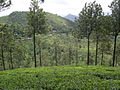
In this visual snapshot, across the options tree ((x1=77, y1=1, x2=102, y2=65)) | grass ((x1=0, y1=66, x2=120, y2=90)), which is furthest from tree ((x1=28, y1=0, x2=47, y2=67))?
grass ((x1=0, y1=66, x2=120, y2=90))

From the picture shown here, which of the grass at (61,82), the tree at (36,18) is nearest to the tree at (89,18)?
the tree at (36,18)

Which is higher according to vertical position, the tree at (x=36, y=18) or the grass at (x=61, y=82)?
the tree at (x=36, y=18)

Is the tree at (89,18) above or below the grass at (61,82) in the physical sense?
above

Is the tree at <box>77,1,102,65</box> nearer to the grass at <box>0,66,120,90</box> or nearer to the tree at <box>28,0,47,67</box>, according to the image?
the tree at <box>28,0,47,67</box>

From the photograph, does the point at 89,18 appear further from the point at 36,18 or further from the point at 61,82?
the point at 61,82

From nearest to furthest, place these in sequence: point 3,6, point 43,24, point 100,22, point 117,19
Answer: point 3,6 → point 117,19 → point 43,24 → point 100,22

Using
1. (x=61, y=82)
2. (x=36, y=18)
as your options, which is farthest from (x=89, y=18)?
(x=61, y=82)

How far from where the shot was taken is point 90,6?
44.5m

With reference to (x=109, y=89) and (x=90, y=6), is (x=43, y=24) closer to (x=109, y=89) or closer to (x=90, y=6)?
(x=90, y=6)

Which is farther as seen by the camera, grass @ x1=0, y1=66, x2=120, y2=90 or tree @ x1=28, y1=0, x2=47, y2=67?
tree @ x1=28, y1=0, x2=47, y2=67

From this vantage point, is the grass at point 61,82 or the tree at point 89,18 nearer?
the grass at point 61,82

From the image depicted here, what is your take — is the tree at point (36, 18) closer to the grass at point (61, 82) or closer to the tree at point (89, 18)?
the tree at point (89, 18)

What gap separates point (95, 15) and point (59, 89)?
119 feet

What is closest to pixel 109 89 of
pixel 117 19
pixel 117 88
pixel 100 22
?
pixel 117 88
